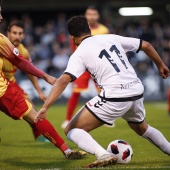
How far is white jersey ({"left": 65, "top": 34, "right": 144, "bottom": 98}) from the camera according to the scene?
6.60m

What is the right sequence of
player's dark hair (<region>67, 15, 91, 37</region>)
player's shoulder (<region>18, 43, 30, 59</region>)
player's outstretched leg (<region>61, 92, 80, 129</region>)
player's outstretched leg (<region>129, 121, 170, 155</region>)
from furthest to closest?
player's outstretched leg (<region>61, 92, 80, 129</region>) < player's shoulder (<region>18, 43, 30, 59</region>) < player's outstretched leg (<region>129, 121, 170, 155</region>) < player's dark hair (<region>67, 15, 91, 37</region>)

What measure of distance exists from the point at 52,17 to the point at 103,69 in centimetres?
2071

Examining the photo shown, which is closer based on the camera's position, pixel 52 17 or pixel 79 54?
pixel 79 54

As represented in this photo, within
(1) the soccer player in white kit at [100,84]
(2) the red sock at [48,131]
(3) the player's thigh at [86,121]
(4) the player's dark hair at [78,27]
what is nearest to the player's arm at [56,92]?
(1) the soccer player in white kit at [100,84]

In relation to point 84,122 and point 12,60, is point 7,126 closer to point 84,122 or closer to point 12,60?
point 12,60

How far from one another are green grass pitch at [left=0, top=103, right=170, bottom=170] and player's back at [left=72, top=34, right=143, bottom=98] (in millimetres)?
891

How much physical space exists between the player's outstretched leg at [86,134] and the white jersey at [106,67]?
320 mm

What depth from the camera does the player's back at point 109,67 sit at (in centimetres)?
661

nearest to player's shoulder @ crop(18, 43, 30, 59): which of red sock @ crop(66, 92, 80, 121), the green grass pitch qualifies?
the green grass pitch

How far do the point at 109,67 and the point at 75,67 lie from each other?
1.30 feet

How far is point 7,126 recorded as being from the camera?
42.4 ft

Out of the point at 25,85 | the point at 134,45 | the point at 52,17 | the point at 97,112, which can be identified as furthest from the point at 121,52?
the point at 52,17

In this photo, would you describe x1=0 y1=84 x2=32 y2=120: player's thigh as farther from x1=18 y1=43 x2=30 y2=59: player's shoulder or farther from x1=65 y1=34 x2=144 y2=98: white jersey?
x1=18 y1=43 x2=30 y2=59: player's shoulder

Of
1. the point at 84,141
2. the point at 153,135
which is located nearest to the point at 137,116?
the point at 153,135
